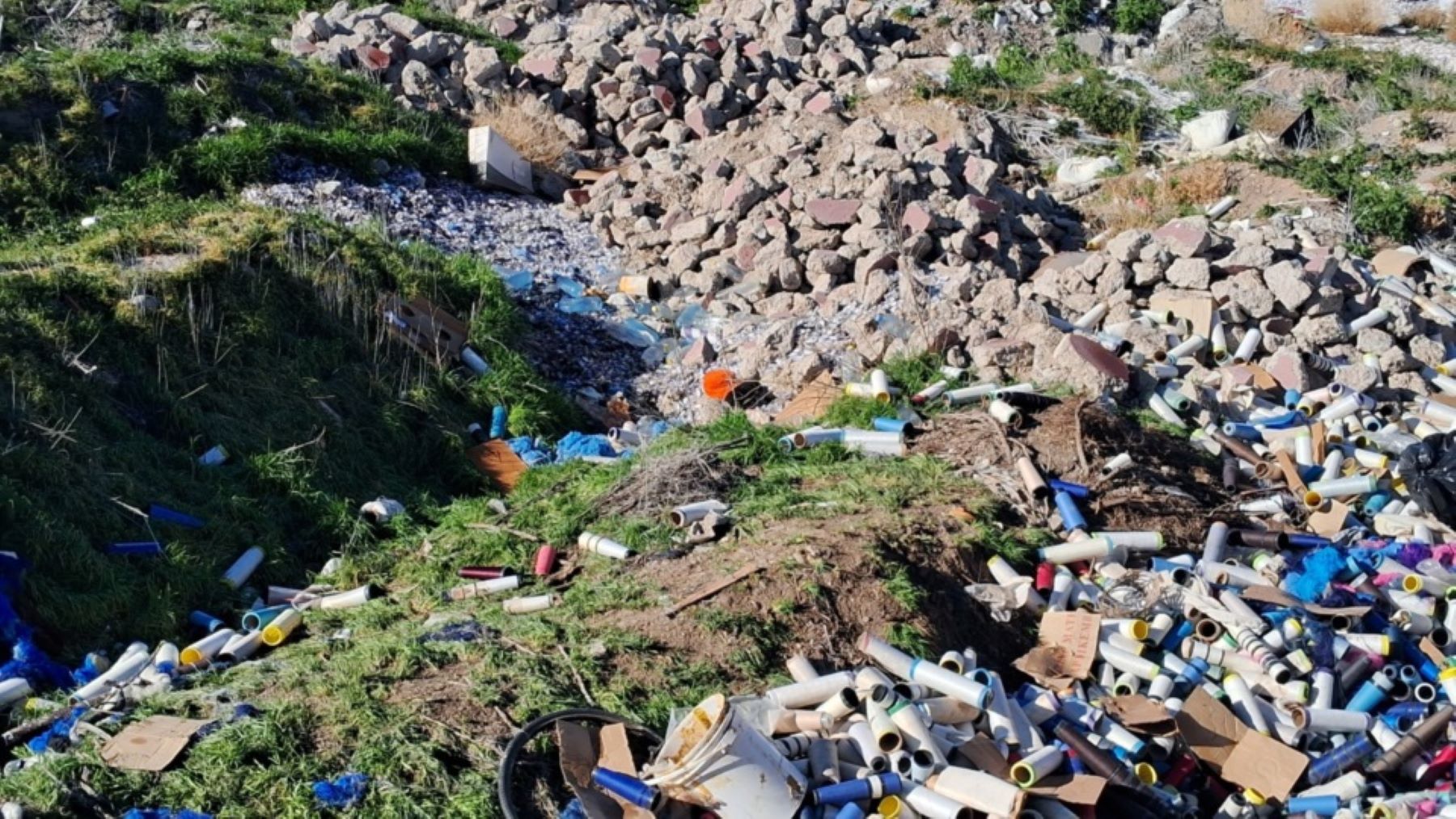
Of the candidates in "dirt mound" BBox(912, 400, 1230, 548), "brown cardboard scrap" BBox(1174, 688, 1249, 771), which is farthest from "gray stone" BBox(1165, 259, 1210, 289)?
"brown cardboard scrap" BBox(1174, 688, 1249, 771)

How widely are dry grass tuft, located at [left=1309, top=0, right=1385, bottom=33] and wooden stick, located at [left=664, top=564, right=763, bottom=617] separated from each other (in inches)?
509

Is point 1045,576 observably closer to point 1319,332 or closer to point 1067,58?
point 1319,332

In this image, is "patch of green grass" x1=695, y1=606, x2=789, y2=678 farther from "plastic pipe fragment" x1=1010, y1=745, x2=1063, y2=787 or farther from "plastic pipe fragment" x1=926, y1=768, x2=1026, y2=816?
"plastic pipe fragment" x1=1010, y1=745, x2=1063, y2=787

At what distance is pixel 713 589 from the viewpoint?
597 cm

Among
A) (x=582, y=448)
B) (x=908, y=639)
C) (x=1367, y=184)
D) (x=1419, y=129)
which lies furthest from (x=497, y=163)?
(x=1419, y=129)

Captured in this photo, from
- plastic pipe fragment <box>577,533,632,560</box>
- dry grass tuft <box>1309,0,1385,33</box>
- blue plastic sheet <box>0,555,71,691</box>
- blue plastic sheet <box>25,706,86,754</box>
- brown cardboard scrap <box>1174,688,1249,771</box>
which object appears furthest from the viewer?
dry grass tuft <box>1309,0,1385,33</box>

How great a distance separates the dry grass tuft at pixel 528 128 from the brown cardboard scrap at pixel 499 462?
4.65 metres

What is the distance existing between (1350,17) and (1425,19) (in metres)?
0.92

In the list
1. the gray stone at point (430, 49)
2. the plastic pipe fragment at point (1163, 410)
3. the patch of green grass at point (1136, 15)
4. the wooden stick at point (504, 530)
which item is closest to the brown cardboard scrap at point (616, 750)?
the wooden stick at point (504, 530)

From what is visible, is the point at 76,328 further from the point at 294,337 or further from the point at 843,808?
the point at 843,808

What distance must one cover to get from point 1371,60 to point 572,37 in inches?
318

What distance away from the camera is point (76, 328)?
7594 mm

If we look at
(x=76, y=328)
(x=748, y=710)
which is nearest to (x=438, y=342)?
(x=76, y=328)

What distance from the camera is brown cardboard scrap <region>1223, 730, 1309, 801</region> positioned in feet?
17.8
